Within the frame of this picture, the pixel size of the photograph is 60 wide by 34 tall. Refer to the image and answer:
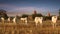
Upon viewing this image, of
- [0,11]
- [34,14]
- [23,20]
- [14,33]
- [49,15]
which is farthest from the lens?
[0,11]

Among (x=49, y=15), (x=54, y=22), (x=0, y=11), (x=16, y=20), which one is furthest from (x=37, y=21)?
(x=0, y=11)

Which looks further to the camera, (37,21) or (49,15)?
(49,15)

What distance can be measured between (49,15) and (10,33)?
Result: 24218 mm

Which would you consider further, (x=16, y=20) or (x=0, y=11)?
(x=0, y=11)

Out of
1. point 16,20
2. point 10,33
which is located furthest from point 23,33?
point 16,20

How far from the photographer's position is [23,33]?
31.8ft

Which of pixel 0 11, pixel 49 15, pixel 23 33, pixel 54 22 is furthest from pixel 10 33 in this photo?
pixel 0 11

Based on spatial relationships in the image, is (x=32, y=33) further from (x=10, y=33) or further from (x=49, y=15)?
(x=49, y=15)

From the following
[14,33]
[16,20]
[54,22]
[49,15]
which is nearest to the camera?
[14,33]

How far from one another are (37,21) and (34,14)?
16.7m

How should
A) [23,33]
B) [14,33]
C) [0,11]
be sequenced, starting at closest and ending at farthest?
[14,33]
[23,33]
[0,11]

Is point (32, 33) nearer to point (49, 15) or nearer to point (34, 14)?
point (49, 15)

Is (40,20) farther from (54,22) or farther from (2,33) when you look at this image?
(2,33)

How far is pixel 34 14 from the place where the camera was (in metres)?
35.6
